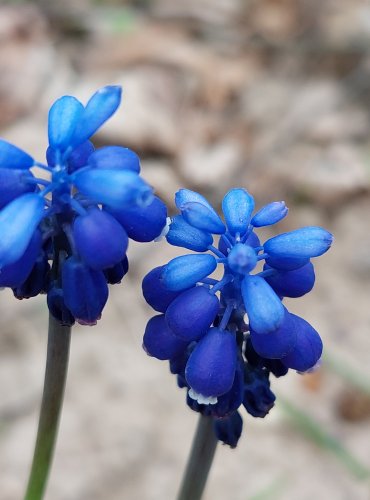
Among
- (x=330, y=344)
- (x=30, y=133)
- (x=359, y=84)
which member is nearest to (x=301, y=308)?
(x=330, y=344)

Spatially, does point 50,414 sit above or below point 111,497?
below

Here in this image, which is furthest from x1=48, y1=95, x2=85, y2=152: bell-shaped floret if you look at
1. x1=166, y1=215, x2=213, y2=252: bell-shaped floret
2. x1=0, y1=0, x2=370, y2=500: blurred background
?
x1=0, y1=0, x2=370, y2=500: blurred background

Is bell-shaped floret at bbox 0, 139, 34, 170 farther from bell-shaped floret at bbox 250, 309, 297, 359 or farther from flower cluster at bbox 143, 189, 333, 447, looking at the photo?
bell-shaped floret at bbox 250, 309, 297, 359

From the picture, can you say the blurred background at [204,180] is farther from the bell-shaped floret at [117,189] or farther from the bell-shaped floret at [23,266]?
the bell-shaped floret at [117,189]

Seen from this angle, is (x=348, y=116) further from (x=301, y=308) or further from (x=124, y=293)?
(x=124, y=293)

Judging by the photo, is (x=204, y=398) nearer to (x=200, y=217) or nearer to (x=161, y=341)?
(x=161, y=341)

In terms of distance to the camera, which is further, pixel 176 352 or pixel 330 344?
pixel 330 344
